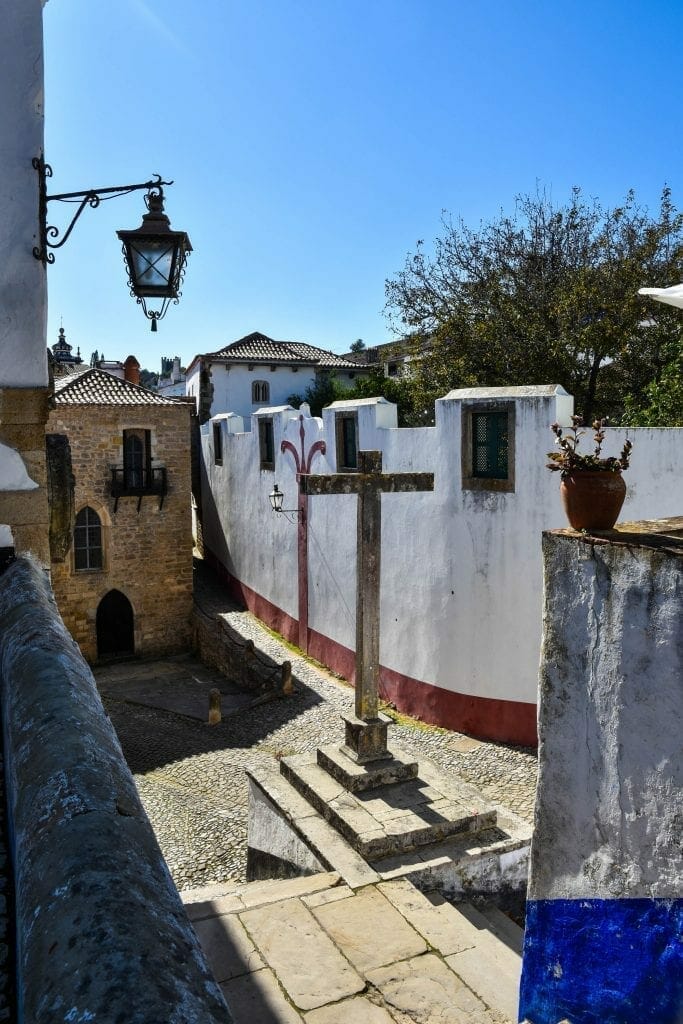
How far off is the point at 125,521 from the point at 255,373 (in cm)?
1081

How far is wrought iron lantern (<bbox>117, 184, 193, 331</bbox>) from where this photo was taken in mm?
5223

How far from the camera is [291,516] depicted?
15.5m

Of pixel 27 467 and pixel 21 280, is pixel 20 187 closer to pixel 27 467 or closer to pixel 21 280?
pixel 21 280

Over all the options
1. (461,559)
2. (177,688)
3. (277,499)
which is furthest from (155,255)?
(177,688)

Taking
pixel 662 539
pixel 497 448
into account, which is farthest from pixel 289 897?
pixel 497 448

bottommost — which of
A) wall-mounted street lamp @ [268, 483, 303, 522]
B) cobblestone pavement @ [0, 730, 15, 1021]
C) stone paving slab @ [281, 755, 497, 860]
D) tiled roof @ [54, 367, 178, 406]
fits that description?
stone paving slab @ [281, 755, 497, 860]

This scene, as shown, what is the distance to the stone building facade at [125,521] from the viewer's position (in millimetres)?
19031

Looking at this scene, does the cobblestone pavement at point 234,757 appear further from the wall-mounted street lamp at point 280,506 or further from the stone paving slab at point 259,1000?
the stone paving slab at point 259,1000

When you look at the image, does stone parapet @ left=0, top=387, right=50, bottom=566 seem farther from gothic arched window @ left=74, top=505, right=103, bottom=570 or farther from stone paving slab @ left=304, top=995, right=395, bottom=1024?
gothic arched window @ left=74, top=505, right=103, bottom=570

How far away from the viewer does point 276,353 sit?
29125 millimetres

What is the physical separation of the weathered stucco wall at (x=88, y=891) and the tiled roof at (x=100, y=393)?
17719mm

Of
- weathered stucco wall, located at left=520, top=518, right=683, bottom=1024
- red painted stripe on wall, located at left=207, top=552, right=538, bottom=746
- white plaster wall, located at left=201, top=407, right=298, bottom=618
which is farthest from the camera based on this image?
white plaster wall, located at left=201, top=407, right=298, bottom=618

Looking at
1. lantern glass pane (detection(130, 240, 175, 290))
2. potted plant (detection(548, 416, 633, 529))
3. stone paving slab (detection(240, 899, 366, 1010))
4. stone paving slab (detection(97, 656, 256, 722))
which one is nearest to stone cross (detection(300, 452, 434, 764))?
stone paving slab (detection(240, 899, 366, 1010))

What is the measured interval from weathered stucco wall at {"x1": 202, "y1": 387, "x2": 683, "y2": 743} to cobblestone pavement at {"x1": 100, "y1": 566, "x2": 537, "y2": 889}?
607 millimetres
